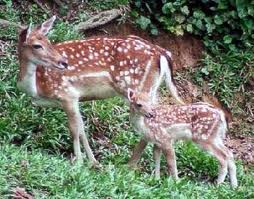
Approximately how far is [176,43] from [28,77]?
3589 millimetres

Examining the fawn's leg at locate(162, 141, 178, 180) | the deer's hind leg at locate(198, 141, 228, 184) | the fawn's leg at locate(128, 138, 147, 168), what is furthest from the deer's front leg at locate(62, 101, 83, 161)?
the deer's hind leg at locate(198, 141, 228, 184)

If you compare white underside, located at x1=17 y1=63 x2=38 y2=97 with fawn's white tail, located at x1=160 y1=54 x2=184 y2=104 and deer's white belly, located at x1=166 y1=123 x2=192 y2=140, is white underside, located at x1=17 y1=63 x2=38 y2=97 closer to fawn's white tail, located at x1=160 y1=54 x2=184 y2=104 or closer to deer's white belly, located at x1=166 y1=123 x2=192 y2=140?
fawn's white tail, located at x1=160 y1=54 x2=184 y2=104

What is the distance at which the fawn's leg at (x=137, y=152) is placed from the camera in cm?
1019

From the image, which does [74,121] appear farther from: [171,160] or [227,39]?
[227,39]

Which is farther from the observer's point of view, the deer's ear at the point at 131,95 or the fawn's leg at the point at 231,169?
the fawn's leg at the point at 231,169

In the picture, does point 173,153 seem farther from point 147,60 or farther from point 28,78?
point 28,78

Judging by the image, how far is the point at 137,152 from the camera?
33.4 feet

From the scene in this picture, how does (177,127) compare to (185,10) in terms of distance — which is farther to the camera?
(185,10)

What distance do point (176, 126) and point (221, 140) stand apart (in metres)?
0.55

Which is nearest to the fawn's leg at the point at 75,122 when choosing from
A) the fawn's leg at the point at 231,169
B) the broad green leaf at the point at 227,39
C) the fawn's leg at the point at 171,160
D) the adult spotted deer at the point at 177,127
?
the adult spotted deer at the point at 177,127

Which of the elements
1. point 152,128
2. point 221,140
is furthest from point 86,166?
point 221,140

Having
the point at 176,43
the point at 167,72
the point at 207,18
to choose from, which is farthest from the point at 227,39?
the point at 167,72

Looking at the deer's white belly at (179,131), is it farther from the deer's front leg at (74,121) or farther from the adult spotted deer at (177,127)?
the deer's front leg at (74,121)

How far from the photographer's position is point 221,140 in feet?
33.7
